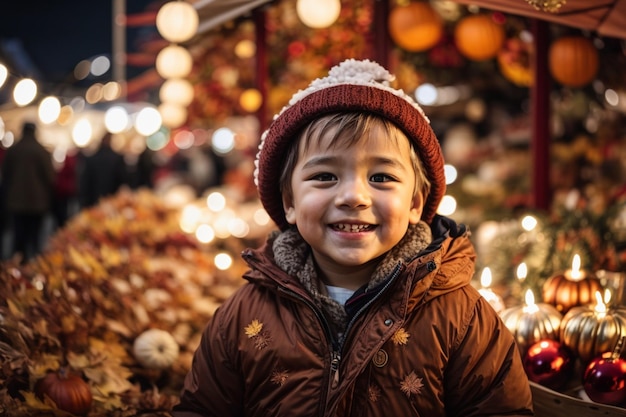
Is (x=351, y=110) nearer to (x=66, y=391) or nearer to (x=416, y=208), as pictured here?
(x=416, y=208)

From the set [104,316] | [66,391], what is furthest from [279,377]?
[104,316]

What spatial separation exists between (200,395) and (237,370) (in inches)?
5.8

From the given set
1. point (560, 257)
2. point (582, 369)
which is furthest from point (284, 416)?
point (560, 257)

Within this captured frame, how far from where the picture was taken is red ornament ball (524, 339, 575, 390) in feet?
8.80

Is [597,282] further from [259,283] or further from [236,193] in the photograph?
[236,193]

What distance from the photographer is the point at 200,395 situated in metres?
2.37

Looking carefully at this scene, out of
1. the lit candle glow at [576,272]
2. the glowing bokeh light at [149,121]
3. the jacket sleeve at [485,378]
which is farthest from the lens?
the glowing bokeh light at [149,121]

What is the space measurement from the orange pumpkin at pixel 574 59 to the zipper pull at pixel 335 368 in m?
4.24

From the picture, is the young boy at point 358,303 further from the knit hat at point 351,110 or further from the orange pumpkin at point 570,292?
the orange pumpkin at point 570,292

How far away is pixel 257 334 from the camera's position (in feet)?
7.68

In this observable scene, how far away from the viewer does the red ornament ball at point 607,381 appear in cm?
248

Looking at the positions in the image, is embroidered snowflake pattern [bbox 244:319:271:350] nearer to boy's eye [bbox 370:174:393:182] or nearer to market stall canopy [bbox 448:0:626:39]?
boy's eye [bbox 370:174:393:182]

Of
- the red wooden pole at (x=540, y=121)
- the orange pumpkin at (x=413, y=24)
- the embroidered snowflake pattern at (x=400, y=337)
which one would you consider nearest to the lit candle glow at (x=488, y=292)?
the embroidered snowflake pattern at (x=400, y=337)

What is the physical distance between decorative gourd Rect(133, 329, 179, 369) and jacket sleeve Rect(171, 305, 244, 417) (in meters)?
1.34
